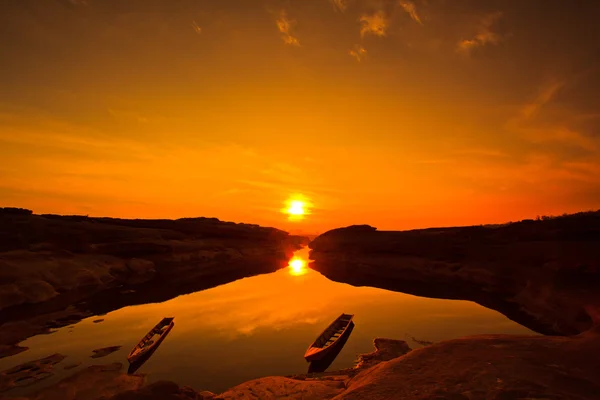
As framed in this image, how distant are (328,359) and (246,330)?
730 centimetres

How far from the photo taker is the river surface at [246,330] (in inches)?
583

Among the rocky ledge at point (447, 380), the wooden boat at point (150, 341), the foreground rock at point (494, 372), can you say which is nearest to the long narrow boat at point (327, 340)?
the rocky ledge at point (447, 380)

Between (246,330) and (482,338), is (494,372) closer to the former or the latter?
(482,338)

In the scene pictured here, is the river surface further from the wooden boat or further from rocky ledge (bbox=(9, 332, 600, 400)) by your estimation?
rocky ledge (bbox=(9, 332, 600, 400))

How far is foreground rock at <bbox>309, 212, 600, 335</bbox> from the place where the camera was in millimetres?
22459

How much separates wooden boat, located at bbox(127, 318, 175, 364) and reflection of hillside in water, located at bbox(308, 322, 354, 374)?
28.0 ft

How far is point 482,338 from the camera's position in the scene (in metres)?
12.0

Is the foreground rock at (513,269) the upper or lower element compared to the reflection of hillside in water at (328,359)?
upper

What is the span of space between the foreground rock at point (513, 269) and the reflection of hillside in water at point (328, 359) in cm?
1359

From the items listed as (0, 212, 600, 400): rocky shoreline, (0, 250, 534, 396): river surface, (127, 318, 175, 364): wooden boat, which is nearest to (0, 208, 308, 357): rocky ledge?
(0, 212, 600, 400): rocky shoreline

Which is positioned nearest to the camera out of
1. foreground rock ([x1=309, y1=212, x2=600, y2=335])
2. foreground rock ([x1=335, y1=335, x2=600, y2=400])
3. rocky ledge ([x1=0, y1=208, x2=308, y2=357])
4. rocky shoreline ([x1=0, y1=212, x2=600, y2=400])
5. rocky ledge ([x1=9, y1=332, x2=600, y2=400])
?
foreground rock ([x1=335, y1=335, x2=600, y2=400])

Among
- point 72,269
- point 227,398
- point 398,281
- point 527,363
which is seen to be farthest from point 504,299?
point 72,269

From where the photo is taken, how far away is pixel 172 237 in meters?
63.7

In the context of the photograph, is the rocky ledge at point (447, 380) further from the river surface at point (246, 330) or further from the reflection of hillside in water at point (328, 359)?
the river surface at point (246, 330)
